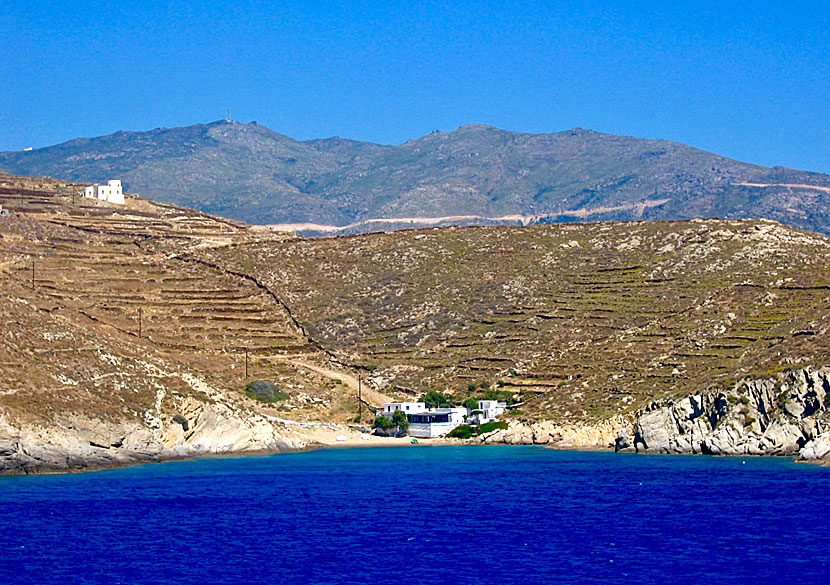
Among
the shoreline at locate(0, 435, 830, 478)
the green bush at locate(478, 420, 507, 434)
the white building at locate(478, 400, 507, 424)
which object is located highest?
the white building at locate(478, 400, 507, 424)

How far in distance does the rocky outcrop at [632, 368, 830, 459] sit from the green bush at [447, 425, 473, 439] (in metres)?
17.2

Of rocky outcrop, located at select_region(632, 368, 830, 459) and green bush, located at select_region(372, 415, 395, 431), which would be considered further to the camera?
green bush, located at select_region(372, 415, 395, 431)

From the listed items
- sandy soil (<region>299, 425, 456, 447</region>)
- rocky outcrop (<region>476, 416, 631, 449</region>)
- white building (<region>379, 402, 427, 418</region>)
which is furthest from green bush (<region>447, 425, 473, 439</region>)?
white building (<region>379, 402, 427, 418</region>)

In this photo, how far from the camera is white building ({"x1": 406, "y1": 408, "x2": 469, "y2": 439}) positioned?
338 ft

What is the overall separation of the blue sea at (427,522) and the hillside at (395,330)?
350cm

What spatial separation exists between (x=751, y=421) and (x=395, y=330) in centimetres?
4627

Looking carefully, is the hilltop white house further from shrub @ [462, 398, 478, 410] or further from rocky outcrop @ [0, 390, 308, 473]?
rocky outcrop @ [0, 390, 308, 473]

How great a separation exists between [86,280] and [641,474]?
68363 mm

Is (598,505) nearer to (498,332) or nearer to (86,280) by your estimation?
(498,332)

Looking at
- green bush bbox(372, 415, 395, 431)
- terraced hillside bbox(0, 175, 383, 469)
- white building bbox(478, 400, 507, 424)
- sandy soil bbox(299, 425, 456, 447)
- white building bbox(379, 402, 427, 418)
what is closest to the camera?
terraced hillside bbox(0, 175, 383, 469)

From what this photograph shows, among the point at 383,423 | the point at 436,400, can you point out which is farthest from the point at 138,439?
the point at 436,400

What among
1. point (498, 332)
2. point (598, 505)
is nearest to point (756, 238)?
point (498, 332)

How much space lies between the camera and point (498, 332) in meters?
Result: 117

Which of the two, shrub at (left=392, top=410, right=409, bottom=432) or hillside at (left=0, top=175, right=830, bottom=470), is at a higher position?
hillside at (left=0, top=175, right=830, bottom=470)
